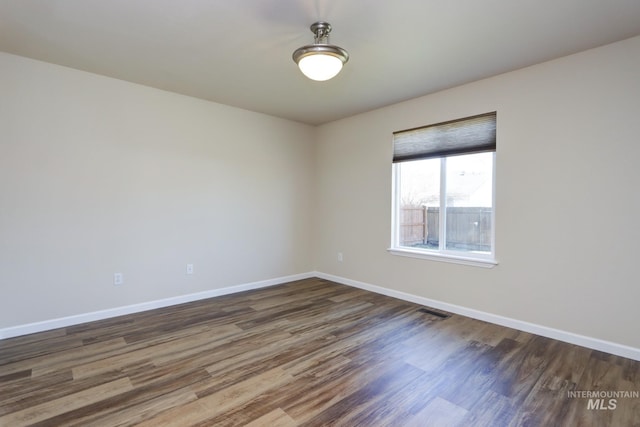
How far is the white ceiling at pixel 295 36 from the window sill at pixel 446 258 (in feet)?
6.47

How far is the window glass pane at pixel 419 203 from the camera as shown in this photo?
388cm

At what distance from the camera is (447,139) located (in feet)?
11.9

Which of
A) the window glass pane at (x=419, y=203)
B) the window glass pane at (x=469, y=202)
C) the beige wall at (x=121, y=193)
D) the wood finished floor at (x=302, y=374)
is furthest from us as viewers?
the window glass pane at (x=419, y=203)

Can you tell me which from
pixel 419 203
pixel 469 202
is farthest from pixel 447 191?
pixel 419 203

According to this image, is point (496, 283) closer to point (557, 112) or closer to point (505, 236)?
point (505, 236)

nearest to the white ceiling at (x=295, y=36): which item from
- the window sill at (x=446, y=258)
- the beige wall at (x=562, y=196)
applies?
the beige wall at (x=562, y=196)

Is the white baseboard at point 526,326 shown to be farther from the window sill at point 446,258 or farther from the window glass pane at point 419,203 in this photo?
the window glass pane at point 419,203

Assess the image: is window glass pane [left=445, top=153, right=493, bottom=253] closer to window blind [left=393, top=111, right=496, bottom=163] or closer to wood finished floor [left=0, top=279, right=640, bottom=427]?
window blind [left=393, top=111, right=496, bottom=163]

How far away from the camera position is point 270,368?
2.35 meters

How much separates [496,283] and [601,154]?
1.50 m

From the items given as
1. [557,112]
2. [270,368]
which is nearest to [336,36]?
[557,112]

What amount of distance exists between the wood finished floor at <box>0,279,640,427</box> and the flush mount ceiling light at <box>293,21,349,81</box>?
227 cm

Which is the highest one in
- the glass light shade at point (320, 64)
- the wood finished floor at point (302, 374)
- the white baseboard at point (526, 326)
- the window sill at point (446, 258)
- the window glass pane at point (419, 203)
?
the glass light shade at point (320, 64)

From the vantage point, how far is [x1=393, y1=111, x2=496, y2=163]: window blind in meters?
3.30
